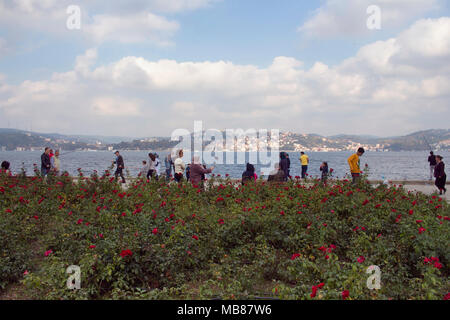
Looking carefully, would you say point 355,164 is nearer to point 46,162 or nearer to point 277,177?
point 277,177

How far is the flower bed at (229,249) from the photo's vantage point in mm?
4199

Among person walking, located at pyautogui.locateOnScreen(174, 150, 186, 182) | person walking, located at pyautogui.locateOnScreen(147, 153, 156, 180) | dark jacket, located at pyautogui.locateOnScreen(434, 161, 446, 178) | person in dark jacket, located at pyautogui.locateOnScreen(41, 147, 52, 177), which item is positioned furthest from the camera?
person walking, located at pyautogui.locateOnScreen(147, 153, 156, 180)

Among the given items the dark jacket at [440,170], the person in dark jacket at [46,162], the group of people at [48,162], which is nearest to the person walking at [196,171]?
the group of people at [48,162]

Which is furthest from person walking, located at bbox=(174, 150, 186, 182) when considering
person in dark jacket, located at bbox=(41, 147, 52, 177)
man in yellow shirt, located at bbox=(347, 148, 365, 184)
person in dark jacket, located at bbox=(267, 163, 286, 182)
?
man in yellow shirt, located at bbox=(347, 148, 365, 184)

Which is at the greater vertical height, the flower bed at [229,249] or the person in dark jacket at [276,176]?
the person in dark jacket at [276,176]

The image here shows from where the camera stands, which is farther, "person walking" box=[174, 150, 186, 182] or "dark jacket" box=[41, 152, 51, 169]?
"dark jacket" box=[41, 152, 51, 169]

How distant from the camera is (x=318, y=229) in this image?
6.44 metres

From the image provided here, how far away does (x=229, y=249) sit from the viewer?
249 inches

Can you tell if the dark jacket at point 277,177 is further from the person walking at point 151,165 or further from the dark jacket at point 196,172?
the person walking at point 151,165

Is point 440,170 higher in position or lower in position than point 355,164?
lower

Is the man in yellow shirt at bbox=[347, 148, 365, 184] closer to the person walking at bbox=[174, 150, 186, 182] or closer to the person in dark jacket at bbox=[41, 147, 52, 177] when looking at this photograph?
the person walking at bbox=[174, 150, 186, 182]

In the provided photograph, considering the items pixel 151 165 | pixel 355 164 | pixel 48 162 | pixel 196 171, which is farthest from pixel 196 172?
pixel 48 162

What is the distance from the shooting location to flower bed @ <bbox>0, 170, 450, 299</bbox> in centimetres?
420
